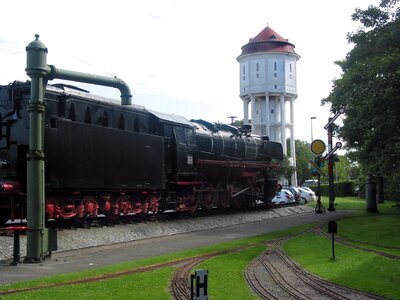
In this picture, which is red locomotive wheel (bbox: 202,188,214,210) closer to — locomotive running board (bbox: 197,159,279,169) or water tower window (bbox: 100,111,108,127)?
locomotive running board (bbox: 197,159,279,169)

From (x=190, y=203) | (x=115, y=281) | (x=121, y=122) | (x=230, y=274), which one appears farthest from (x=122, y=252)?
(x=190, y=203)

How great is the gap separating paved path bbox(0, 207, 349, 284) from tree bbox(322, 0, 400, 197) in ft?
18.2

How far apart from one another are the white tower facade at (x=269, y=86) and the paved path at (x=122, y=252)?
54.4m

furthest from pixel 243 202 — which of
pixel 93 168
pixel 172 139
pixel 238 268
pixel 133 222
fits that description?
pixel 238 268

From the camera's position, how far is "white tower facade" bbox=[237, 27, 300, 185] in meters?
73.5

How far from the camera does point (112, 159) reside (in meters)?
16.9

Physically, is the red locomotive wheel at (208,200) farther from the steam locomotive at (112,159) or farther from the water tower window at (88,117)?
the water tower window at (88,117)

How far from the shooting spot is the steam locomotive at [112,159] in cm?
1443

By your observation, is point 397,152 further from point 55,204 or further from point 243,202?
point 55,204

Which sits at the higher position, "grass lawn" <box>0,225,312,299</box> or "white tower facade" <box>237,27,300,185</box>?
"white tower facade" <box>237,27,300,185</box>

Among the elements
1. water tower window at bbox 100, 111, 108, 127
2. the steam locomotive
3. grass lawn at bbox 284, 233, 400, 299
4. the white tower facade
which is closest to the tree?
the steam locomotive

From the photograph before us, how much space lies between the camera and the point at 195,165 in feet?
73.8

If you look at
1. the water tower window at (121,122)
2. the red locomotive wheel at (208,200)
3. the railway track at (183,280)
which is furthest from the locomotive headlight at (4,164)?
the red locomotive wheel at (208,200)

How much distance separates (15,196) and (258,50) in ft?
215
